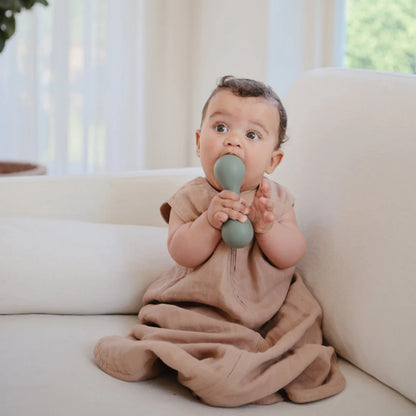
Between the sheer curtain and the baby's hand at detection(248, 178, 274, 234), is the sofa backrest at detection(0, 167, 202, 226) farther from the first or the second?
the sheer curtain

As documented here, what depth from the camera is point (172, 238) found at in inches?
47.1

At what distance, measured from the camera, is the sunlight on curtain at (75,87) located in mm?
2873

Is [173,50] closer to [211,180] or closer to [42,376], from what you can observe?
[211,180]

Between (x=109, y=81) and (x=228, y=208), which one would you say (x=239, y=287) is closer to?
(x=228, y=208)

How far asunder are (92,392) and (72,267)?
1.27 feet

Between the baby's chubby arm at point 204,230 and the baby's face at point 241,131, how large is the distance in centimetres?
9

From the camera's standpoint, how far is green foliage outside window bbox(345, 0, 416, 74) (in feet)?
7.22

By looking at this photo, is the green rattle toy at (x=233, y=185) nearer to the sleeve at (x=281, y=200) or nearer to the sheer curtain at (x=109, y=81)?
the sleeve at (x=281, y=200)

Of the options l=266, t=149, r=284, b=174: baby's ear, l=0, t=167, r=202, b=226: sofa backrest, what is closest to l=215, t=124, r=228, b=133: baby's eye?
l=266, t=149, r=284, b=174: baby's ear

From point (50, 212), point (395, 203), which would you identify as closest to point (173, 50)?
point (50, 212)

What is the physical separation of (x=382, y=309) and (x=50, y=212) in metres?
0.83

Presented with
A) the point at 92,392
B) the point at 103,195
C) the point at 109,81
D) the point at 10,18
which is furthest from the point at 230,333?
the point at 109,81

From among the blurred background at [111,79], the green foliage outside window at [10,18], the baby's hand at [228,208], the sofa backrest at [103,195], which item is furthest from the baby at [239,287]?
the blurred background at [111,79]

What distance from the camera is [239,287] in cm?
116
